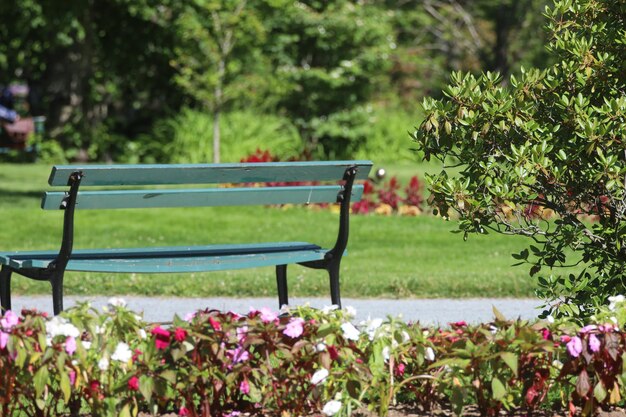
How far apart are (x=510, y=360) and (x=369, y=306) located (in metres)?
3.48

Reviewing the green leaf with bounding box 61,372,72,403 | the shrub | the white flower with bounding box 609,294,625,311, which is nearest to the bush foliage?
the white flower with bounding box 609,294,625,311

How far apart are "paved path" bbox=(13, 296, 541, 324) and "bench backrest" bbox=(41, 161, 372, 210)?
118cm

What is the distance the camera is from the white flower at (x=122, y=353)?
404cm

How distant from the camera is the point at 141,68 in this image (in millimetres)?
25406

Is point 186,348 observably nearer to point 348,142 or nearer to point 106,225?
point 106,225

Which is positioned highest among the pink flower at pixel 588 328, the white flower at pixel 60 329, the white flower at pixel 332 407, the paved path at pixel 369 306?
the white flower at pixel 60 329

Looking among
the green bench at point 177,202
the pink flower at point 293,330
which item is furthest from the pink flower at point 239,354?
the green bench at point 177,202

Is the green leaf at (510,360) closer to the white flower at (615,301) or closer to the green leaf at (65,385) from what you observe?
the white flower at (615,301)

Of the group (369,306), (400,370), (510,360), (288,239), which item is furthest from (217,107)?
(510,360)

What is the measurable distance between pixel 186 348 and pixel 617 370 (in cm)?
160

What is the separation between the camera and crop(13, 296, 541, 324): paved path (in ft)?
23.6

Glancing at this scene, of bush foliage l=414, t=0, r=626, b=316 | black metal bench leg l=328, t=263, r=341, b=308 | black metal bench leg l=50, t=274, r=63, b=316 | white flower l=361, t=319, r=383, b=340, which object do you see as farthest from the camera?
black metal bench leg l=328, t=263, r=341, b=308

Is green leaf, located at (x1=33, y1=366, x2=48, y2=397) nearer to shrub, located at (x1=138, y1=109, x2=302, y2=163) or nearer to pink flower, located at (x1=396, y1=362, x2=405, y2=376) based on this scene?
pink flower, located at (x1=396, y1=362, x2=405, y2=376)

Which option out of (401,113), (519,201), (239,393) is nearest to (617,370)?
(519,201)
